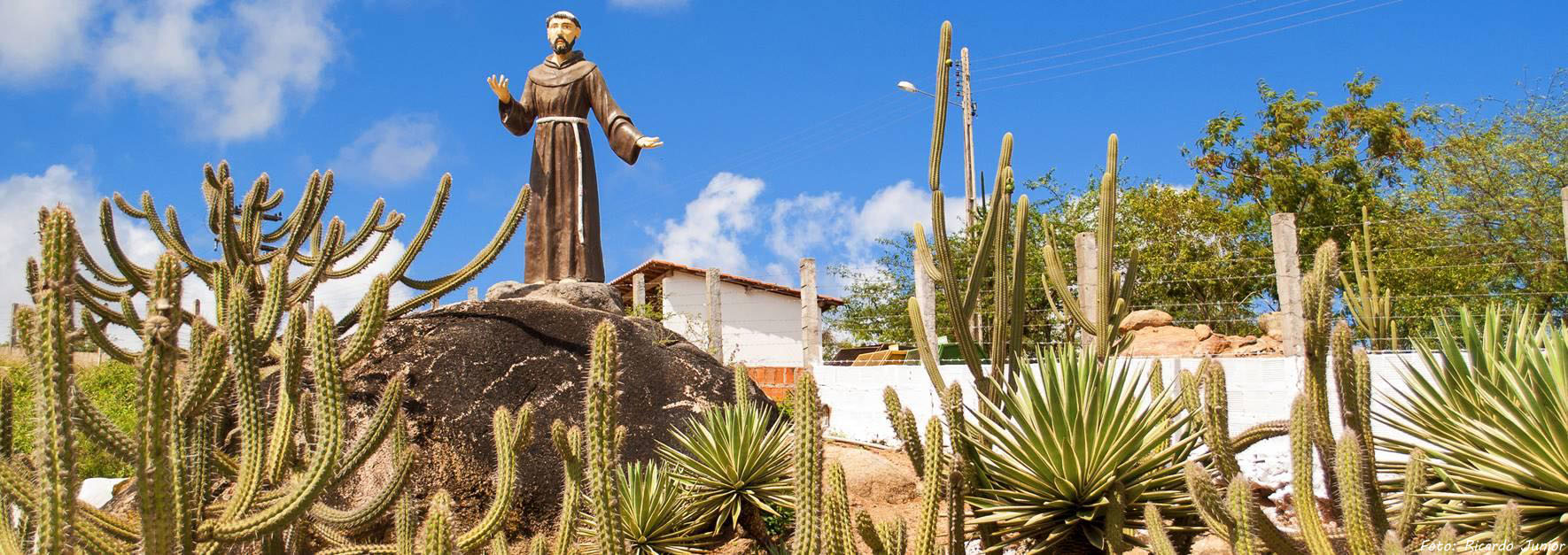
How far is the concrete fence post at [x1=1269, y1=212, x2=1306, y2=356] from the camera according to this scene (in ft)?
23.0

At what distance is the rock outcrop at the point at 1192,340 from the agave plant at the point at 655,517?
8.42 metres

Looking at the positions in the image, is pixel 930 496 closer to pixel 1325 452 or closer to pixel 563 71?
pixel 1325 452

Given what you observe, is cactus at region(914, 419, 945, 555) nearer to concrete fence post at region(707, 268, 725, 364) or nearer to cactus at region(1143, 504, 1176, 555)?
cactus at region(1143, 504, 1176, 555)

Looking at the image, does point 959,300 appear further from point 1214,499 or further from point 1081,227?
point 1081,227

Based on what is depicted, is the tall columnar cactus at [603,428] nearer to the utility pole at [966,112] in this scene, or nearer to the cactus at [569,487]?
the cactus at [569,487]

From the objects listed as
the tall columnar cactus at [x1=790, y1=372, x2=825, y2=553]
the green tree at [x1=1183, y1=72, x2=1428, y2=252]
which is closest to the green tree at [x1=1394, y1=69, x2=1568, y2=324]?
the green tree at [x1=1183, y1=72, x2=1428, y2=252]

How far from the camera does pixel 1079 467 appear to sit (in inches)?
150

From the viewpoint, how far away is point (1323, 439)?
3.12 meters

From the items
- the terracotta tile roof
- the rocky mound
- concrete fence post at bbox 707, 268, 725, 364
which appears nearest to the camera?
the rocky mound

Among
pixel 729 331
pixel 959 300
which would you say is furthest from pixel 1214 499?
pixel 729 331

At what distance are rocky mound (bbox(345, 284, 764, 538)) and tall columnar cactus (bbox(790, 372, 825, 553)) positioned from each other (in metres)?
2.86

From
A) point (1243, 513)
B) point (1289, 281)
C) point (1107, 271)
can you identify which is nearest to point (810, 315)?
point (1289, 281)

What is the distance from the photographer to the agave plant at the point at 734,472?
5.39m

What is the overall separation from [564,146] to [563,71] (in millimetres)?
632
